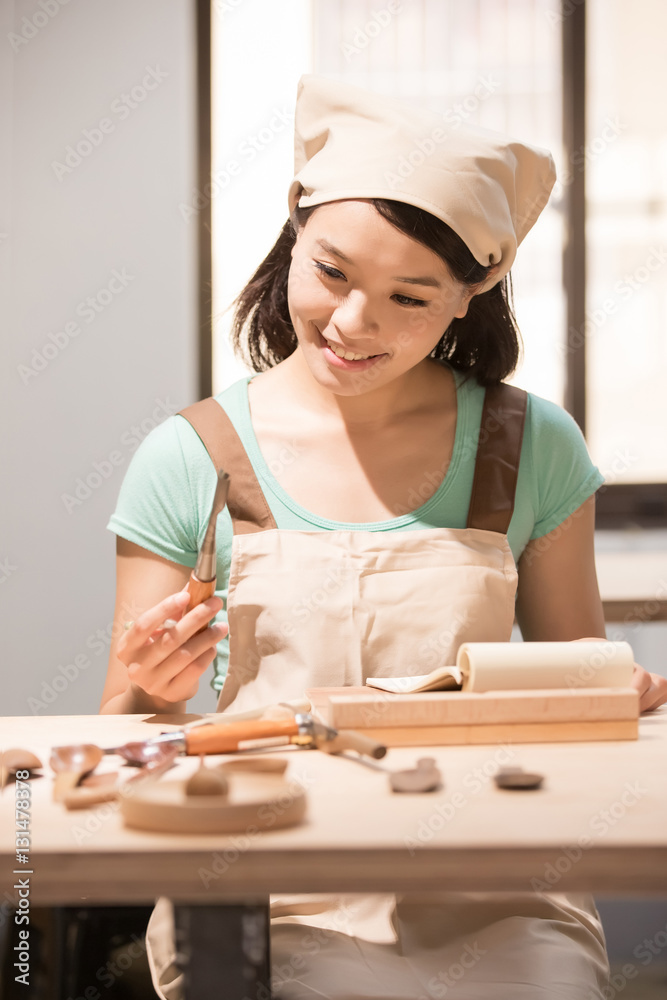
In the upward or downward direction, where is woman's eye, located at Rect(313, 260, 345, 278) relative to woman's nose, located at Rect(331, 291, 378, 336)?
upward

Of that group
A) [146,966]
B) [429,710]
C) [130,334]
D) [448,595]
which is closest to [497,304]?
[448,595]

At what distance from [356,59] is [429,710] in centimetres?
256

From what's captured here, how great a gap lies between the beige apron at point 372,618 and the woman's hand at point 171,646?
0.23 m

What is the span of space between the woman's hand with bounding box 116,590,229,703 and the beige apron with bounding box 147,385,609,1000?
9.0 inches

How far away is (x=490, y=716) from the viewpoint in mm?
860
